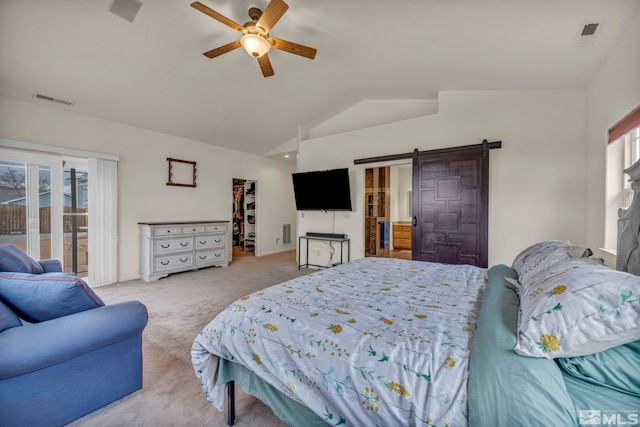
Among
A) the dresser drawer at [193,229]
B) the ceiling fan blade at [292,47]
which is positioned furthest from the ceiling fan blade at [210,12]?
the dresser drawer at [193,229]

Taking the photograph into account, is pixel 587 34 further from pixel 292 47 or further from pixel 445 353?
pixel 445 353

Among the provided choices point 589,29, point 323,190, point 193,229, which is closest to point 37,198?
point 193,229

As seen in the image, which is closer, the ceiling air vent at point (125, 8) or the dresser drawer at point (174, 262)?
the ceiling air vent at point (125, 8)

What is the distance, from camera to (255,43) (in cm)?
229

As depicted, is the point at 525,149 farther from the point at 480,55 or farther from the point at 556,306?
the point at 556,306

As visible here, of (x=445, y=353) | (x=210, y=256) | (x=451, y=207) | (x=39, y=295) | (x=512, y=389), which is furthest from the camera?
(x=210, y=256)

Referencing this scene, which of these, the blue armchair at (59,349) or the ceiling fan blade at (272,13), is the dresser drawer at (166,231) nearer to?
the blue armchair at (59,349)

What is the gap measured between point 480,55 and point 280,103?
9.61 feet

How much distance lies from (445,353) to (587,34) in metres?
2.92

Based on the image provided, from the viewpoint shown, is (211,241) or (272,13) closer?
(272,13)

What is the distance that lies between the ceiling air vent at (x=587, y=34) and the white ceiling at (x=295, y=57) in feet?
0.12

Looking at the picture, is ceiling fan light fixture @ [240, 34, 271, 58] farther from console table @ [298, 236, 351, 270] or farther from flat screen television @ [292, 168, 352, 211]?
console table @ [298, 236, 351, 270]

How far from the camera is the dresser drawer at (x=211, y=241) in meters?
4.89

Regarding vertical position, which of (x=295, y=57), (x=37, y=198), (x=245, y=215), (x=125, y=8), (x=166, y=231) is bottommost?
(x=166, y=231)
